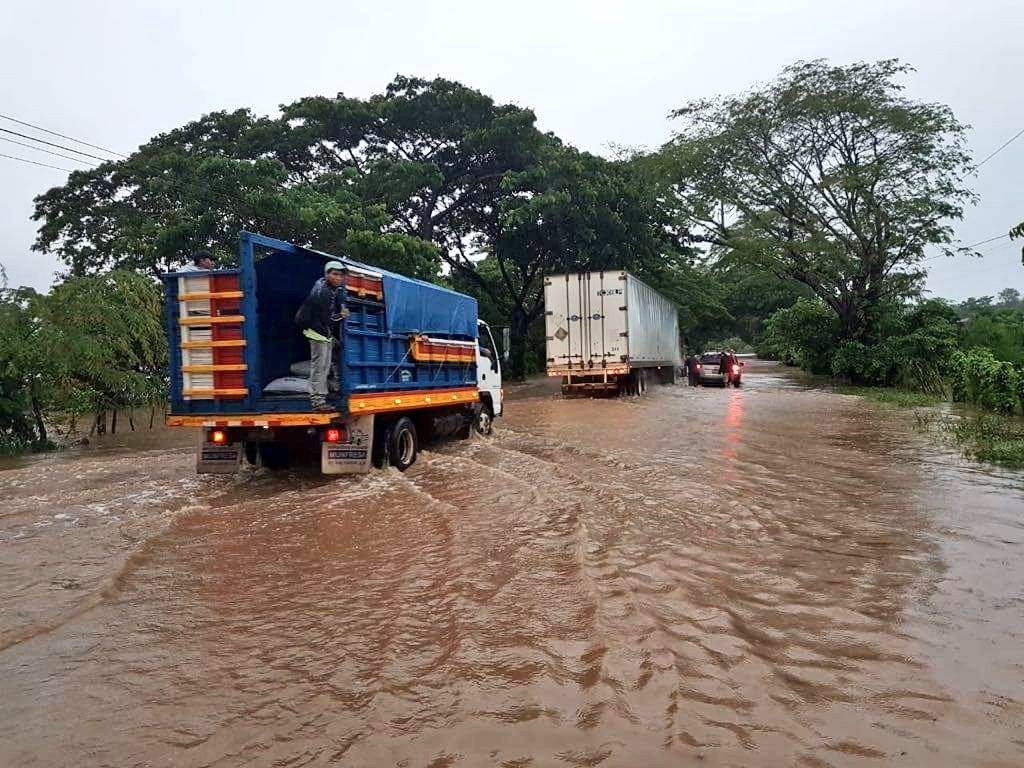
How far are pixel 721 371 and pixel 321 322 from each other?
21292 millimetres

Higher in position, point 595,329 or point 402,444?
point 595,329

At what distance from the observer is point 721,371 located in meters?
26.0

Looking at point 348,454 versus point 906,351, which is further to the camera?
point 906,351

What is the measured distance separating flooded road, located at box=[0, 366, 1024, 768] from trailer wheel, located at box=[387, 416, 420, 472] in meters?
0.88

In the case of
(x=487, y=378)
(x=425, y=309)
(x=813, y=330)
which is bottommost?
(x=487, y=378)

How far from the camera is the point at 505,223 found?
22391mm

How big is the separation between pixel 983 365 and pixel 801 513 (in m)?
11.5

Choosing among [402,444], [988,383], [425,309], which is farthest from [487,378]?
[988,383]

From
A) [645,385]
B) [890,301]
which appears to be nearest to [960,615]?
[645,385]

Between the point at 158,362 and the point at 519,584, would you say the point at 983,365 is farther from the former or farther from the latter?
the point at 158,362

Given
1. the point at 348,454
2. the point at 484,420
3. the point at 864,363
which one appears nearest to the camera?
the point at 348,454

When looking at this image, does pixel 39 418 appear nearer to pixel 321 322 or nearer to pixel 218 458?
pixel 218 458

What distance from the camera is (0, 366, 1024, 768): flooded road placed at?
2.64 m

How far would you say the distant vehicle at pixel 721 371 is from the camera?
25812mm
